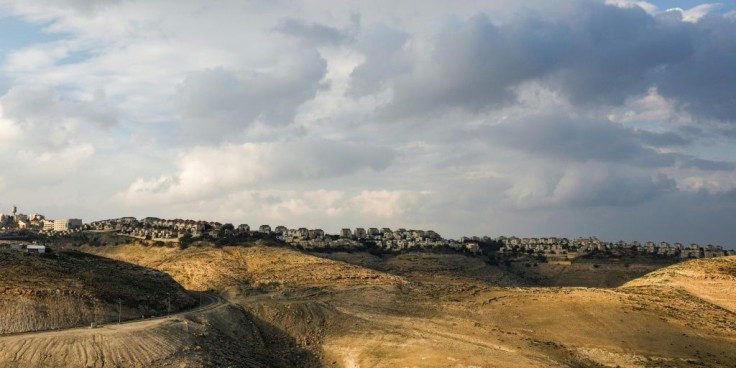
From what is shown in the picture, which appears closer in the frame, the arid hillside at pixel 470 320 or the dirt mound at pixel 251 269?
the arid hillside at pixel 470 320

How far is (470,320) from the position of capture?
78312 mm

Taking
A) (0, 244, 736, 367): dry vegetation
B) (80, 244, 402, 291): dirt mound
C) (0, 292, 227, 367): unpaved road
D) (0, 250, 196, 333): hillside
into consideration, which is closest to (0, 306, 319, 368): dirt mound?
(0, 292, 227, 367): unpaved road

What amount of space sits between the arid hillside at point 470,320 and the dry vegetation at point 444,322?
0.17 meters

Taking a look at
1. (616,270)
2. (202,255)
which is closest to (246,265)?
(202,255)

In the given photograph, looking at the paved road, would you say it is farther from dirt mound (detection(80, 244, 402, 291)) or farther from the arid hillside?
dirt mound (detection(80, 244, 402, 291))

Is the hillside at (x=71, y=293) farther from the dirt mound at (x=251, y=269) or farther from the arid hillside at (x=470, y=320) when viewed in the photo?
the dirt mound at (x=251, y=269)

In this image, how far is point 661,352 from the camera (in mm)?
66625

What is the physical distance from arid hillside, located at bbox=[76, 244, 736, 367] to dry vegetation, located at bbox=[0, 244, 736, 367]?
171 mm

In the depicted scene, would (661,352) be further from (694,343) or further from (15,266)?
(15,266)

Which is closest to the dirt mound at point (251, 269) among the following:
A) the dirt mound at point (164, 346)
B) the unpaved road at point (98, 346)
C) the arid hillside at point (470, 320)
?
the arid hillside at point (470, 320)

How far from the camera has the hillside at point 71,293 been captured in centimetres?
5659

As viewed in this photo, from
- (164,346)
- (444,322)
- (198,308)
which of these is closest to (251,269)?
(198,308)

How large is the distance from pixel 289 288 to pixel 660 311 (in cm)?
5838

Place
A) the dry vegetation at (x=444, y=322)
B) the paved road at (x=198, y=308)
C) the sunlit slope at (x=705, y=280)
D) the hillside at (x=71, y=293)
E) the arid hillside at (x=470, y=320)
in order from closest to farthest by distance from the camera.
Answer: the paved road at (x=198, y=308) → the hillside at (x=71, y=293) → the dry vegetation at (x=444, y=322) → the arid hillside at (x=470, y=320) → the sunlit slope at (x=705, y=280)
